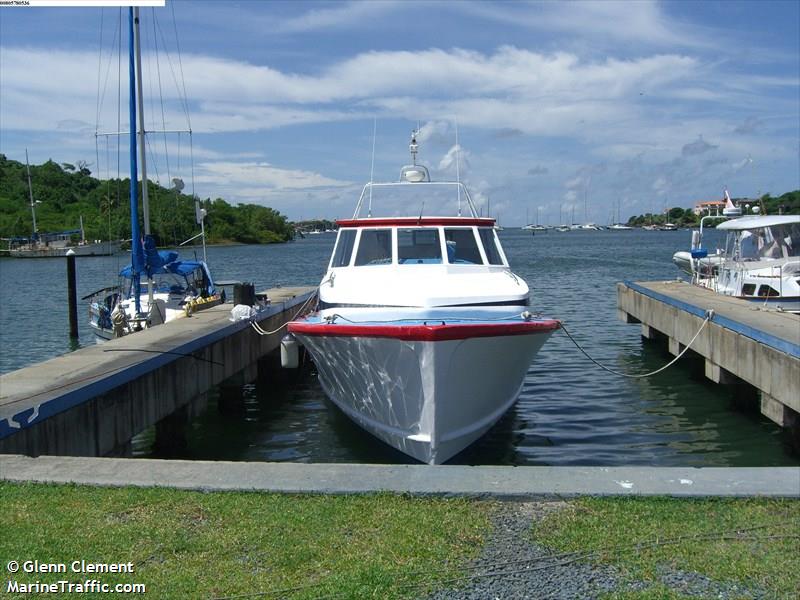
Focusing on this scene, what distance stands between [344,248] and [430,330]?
16.1ft

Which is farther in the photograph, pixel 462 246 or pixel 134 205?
pixel 134 205

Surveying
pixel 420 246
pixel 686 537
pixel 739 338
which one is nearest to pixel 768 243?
pixel 739 338

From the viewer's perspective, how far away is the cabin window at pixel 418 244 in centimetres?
1305

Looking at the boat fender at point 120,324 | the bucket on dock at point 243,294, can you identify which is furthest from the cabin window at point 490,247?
the boat fender at point 120,324

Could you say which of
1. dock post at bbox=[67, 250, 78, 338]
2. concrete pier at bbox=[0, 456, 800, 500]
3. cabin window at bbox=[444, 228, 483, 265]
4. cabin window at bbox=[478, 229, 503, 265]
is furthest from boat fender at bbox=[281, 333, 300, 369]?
dock post at bbox=[67, 250, 78, 338]

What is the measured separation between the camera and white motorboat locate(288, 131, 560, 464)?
977 centimetres

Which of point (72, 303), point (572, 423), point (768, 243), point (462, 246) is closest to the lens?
point (462, 246)

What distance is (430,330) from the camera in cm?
927

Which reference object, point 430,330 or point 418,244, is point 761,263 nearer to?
point 418,244

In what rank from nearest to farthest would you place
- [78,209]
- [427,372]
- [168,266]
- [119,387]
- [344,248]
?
[427,372] → [119,387] → [344,248] → [168,266] → [78,209]

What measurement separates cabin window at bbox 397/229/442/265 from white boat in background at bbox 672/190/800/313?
9388 mm

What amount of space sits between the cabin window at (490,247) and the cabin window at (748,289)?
340 inches

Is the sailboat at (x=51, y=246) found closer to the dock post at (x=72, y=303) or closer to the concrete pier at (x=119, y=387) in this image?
the dock post at (x=72, y=303)

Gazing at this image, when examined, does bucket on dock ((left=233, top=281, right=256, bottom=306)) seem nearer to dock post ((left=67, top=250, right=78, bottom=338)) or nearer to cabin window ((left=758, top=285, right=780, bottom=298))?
cabin window ((left=758, top=285, right=780, bottom=298))
